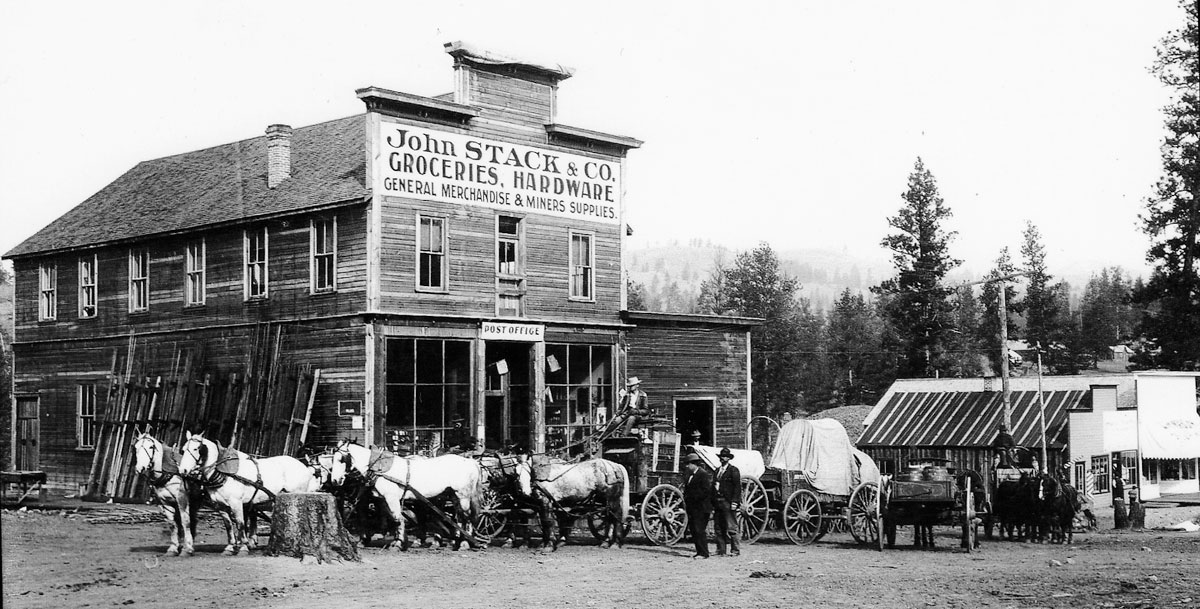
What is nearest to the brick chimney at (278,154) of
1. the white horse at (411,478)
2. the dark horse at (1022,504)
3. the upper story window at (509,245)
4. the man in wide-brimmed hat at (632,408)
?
the upper story window at (509,245)

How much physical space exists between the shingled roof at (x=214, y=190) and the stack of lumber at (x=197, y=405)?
10.1ft

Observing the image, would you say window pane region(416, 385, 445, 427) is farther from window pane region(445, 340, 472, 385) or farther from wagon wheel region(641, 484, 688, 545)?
wagon wheel region(641, 484, 688, 545)

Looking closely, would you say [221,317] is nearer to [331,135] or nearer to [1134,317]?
[331,135]

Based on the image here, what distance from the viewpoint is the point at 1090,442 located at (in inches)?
1665

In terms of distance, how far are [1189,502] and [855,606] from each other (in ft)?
99.1

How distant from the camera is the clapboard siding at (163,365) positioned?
89.4 feet

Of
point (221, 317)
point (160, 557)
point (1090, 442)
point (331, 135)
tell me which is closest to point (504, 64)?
point (331, 135)

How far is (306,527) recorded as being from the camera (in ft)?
56.6

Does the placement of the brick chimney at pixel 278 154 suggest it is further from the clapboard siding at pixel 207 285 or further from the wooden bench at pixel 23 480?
the wooden bench at pixel 23 480

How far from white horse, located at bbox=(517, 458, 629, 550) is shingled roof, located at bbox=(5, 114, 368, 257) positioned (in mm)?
9101

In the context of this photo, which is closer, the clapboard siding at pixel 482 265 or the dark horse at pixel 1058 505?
the dark horse at pixel 1058 505

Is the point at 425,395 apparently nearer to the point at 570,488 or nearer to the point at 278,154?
the point at 278,154

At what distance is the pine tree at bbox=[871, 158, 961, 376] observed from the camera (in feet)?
203

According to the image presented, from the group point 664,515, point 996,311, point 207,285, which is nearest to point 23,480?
point 207,285
